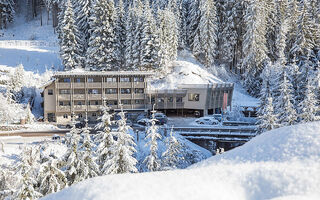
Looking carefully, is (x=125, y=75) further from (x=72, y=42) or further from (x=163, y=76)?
(x=72, y=42)

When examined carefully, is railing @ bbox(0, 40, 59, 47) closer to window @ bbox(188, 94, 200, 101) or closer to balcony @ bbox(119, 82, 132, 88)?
balcony @ bbox(119, 82, 132, 88)

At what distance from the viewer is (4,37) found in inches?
3140

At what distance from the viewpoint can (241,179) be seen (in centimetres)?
1369

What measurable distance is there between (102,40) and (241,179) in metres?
44.7

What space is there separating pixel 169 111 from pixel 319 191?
135 feet

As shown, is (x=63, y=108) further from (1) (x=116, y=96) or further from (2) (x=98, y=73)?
(1) (x=116, y=96)

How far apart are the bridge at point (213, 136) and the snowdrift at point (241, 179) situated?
70.9 ft

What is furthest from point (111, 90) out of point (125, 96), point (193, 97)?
point (193, 97)

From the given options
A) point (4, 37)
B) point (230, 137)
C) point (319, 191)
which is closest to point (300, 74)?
point (230, 137)

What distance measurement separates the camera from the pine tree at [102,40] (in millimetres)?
52906

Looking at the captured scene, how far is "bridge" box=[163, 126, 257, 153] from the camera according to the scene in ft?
Answer: 130

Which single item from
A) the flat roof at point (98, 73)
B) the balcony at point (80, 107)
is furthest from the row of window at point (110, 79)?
the balcony at point (80, 107)

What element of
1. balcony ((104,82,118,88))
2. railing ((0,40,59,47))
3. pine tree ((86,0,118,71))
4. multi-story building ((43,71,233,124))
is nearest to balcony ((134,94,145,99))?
multi-story building ((43,71,233,124))

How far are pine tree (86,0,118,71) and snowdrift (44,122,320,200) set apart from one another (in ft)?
129
